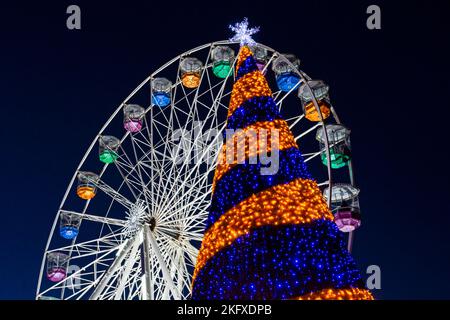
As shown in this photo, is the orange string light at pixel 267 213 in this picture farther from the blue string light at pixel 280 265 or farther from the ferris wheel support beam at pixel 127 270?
the ferris wheel support beam at pixel 127 270

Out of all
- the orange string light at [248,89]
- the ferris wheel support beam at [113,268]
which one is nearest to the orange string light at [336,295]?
the orange string light at [248,89]

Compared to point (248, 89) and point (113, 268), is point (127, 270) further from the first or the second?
point (248, 89)

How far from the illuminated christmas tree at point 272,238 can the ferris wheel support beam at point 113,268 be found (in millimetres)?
3755

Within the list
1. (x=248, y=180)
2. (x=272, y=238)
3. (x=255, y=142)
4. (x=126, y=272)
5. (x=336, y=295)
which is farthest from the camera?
(x=126, y=272)

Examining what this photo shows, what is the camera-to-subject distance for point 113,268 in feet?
30.4

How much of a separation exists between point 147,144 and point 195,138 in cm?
123

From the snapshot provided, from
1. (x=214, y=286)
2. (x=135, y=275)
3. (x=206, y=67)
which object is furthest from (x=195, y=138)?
(x=214, y=286)

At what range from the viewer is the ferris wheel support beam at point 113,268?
8.80 meters

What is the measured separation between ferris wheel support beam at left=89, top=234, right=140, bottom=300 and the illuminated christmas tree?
375cm

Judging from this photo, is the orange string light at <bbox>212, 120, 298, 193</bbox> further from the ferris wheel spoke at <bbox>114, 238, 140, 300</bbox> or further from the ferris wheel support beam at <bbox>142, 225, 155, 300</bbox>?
the ferris wheel spoke at <bbox>114, 238, 140, 300</bbox>

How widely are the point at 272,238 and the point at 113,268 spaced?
187 inches

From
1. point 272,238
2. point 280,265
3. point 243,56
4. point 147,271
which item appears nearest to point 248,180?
point 272,238

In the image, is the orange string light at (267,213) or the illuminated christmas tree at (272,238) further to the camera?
the orange string light at (267,213)

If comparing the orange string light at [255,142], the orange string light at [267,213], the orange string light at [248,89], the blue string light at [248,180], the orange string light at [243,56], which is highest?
the orange string light at [243,56]
